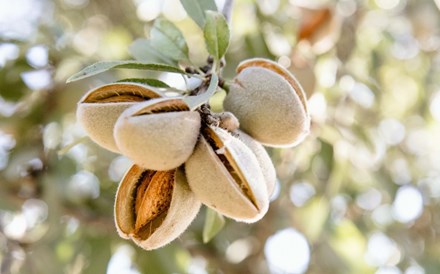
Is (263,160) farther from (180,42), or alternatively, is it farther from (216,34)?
(180,42)

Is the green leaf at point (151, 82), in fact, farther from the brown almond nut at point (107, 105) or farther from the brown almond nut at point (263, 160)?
the brown almond nut at point (263, 160)

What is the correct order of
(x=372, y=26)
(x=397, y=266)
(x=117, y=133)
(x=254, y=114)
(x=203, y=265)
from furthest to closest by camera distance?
(x=372, y=26)
(x=397, y=266)
(x=203, y=265)
(x=254, y=114)
(x=117, y=133)

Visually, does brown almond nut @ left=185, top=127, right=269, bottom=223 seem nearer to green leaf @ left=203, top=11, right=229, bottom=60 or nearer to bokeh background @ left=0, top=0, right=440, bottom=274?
green leaf @ left=203, top=11, right=229, bottom=60

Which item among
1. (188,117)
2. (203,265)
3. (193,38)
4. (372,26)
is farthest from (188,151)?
(372,26)

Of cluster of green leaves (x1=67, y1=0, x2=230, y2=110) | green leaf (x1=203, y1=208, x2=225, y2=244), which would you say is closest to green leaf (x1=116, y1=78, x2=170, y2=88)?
cluster of green leaves (x1=67, y1=0, x2=230, y2=110)

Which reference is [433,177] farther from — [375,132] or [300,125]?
[300,125]

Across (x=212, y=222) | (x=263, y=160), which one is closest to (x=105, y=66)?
(x=263, y=160)

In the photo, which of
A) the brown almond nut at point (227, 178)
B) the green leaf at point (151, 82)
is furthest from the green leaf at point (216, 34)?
the brown almond nut at point (227, 178)
